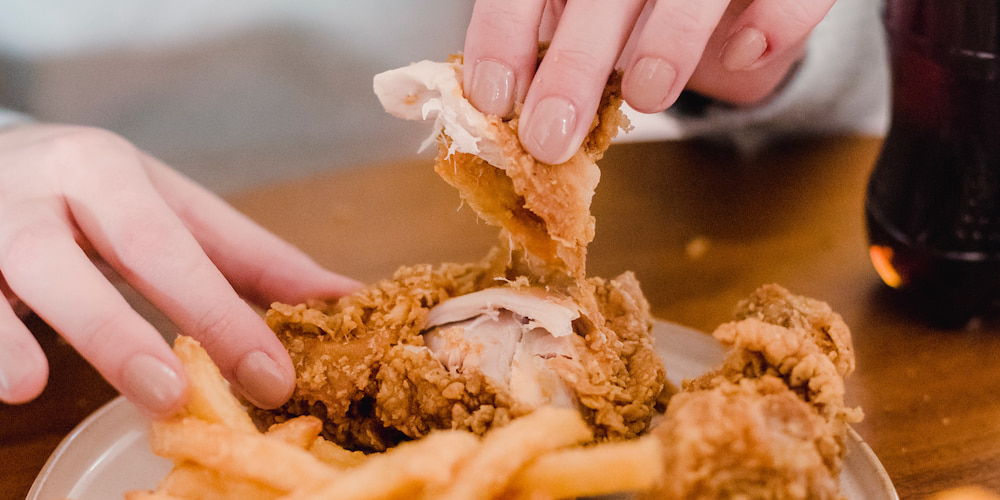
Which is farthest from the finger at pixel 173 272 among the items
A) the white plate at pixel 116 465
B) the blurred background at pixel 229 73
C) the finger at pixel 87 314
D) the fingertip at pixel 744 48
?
the blurred background at pixel 229 73

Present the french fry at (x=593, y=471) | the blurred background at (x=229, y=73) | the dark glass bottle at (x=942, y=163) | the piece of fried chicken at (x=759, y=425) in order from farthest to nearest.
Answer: the blurred background at (x=229, y=73), the dark glass bottle at (x=942, y=163), the piece of fried chicken at (x=759, y=425), the french fry at (x=593, y=471)

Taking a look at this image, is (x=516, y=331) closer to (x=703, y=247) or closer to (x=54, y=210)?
(x=54, y=210)

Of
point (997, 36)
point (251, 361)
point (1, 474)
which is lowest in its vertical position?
point (1, 474)

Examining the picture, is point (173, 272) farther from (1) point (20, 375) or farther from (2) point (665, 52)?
(2) point (665, 52)

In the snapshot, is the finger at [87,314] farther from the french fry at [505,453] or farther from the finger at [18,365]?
the french fry at [505,453]

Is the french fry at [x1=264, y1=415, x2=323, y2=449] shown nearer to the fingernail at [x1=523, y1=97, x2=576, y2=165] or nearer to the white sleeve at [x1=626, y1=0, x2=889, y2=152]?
the fingernail at [x1=523, y1=97, x2=576, y2=165]

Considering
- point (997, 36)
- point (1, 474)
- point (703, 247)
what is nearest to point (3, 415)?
point (1, 474)

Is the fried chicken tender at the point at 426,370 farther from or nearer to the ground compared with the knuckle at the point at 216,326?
nearer to the ground
